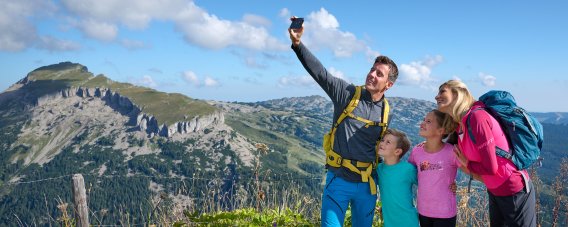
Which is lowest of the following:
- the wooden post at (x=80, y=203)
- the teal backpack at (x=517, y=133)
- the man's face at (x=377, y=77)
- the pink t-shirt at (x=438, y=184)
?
the wooden post at (x=80, y=203)

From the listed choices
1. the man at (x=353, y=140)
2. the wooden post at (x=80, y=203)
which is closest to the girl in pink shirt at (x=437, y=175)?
the man at (x=353, y=140)

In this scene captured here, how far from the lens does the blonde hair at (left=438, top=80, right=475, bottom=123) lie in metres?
4.18

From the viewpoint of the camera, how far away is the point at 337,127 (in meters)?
4.77

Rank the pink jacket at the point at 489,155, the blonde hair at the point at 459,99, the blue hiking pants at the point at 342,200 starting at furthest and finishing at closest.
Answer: the blue hiking pants at the point at 342,200 → the blonde hair at the point at 459,99 → the pink jacket at the point at 489,155

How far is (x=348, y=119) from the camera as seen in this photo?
4688 mm

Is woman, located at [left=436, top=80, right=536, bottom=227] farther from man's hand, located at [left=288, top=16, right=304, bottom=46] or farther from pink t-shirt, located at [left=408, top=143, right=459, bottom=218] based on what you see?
man's hand, located at [left=288, top=16, right=304, bottom=46]

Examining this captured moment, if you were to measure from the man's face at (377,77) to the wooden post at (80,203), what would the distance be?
4454 mm

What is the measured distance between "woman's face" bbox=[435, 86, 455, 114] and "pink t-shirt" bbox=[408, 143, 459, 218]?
58 centimetres

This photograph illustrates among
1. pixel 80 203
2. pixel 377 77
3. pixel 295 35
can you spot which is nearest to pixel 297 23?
pixel 295 35

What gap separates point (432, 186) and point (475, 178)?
49 cm

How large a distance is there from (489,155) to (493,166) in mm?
117

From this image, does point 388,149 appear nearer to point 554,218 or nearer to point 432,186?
point 432,186

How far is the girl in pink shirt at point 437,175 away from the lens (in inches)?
179

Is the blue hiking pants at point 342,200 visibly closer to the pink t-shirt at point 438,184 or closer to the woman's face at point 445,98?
the pink t-shirt at point 438,184
